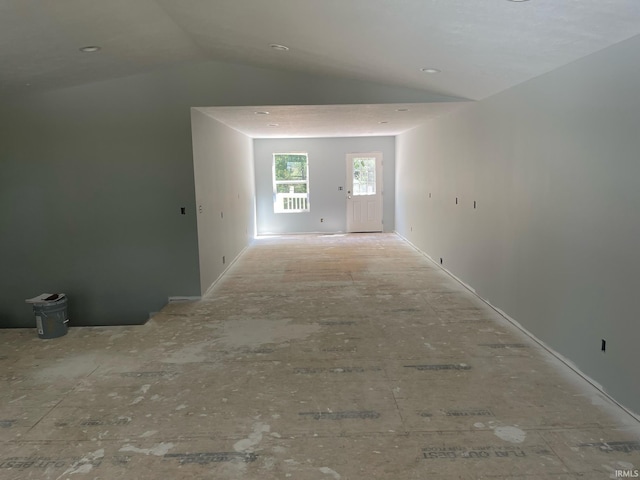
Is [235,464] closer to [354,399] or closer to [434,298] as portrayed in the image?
[354,399]

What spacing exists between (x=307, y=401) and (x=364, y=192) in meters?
7.71

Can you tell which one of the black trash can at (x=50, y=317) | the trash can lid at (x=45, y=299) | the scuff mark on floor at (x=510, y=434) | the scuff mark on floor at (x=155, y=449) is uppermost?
the trash can lid at (x=45, y=299)

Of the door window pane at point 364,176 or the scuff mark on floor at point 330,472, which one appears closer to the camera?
the scuff mark on floor at point 330,472

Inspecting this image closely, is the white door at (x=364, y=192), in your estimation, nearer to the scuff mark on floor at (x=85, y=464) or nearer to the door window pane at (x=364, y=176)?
the door window pane at (x=364, y=176)

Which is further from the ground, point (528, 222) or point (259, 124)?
point (259, 124)

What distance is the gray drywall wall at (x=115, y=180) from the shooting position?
15.9 feet

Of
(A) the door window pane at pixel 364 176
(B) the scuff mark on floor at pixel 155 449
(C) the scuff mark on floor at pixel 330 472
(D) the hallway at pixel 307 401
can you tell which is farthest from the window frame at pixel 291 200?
(C) the scuff mark on floor at pixel 330 472

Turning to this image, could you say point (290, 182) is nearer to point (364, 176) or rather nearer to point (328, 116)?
point (364, 176)

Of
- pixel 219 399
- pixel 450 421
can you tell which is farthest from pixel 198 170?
pixel 450 421

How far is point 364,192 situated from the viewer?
33.3ft

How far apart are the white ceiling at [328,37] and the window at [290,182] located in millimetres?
5284

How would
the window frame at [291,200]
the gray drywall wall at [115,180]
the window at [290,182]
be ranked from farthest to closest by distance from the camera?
the window frame at [291,200], the window at [290,182], the gray drywall wall at [115,180]

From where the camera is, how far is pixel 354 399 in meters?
2.82

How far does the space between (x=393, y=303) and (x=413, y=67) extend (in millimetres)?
2403
